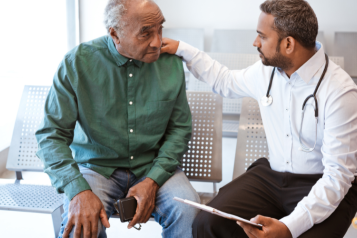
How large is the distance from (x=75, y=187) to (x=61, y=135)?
0.93ft

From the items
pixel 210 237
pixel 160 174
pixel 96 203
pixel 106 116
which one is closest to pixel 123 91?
pixel 106 116

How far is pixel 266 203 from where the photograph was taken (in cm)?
172

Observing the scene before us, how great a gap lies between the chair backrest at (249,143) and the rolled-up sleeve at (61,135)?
0.93 m

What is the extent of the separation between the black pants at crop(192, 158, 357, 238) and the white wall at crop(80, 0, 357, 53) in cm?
391

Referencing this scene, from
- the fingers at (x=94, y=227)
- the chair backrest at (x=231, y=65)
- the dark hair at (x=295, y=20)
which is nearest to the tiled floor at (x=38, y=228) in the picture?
the fingers at (x=94, y=227)

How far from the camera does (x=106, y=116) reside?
68.2 inches

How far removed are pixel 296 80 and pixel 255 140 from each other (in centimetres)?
Result: 53

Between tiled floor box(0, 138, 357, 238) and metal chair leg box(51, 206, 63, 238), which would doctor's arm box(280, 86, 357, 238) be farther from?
metal chair leg box(51, 206, 63, 238)

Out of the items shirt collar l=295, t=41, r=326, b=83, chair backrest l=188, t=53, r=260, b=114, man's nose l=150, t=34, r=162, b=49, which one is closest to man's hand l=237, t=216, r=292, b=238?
shirt collar l=295, t=41, r=326, b=83

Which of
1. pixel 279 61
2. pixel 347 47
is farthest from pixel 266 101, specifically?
pixel 347 47

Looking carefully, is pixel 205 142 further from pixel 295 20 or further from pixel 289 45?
pixel 295 20

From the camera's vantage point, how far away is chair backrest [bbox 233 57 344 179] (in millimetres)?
2074

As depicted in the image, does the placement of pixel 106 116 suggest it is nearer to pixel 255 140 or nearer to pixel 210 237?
pixel 210 237

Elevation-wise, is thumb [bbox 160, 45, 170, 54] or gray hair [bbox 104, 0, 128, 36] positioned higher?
gray hair [bbox 104, 0, 128, 36]
